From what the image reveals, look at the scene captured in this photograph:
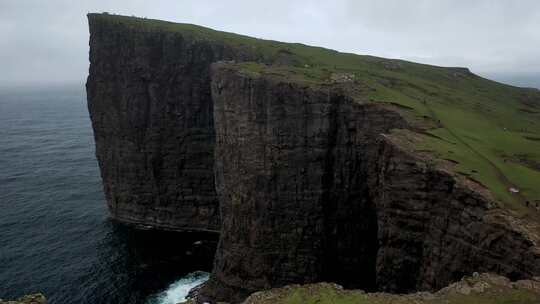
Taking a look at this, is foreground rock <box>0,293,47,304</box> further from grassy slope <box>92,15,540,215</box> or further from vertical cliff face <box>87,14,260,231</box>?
vertical cliff face <box>87,14,260,231</box>

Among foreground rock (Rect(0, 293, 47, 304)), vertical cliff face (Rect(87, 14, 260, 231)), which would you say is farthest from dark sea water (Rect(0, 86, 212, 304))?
foreground rock (Rect(0, 293, 47, 304))

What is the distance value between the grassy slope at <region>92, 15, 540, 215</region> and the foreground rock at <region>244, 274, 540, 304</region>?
998cm

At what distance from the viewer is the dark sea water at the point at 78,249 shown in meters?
62.2

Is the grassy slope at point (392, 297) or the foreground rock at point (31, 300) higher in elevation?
the foreground rock at point (31, 300)

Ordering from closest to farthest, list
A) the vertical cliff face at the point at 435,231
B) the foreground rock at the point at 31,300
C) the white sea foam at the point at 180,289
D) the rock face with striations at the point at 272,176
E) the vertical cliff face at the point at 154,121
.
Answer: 1. the foreground rock at the point at 31,300
2. the vertical cliff face at the point at 435,231
3. the rock face with striations at the point at 272,176
4. the white sea foam at the point at 180,289
5. the vertical cliff face at the point at 154,121

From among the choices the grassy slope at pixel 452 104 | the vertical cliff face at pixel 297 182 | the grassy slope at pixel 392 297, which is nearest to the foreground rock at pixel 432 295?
the grassy slope at pixel 392 297

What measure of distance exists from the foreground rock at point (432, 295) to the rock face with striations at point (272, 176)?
5.56m

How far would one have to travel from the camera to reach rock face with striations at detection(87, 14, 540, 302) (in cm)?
4159

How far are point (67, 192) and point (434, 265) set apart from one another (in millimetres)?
79347

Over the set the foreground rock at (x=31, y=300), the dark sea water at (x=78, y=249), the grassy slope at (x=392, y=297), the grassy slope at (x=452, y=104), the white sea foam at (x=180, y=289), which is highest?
the grassy slope at (x=452, y=104)

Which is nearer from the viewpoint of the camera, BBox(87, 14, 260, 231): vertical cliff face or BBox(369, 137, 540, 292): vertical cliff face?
BBox(369, 137, 540, 292): vertical cliff face

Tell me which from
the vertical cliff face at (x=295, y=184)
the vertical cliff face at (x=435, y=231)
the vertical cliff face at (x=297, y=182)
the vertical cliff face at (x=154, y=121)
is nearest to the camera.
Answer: the vertical cliff face at (x=435, y=231)

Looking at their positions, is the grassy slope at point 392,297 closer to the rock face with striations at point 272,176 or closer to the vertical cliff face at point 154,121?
the rock face with striations at point 272,176

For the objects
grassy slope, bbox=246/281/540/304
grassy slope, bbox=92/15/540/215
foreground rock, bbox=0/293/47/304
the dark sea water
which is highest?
grassy slope, bbox=92/15/540/215
